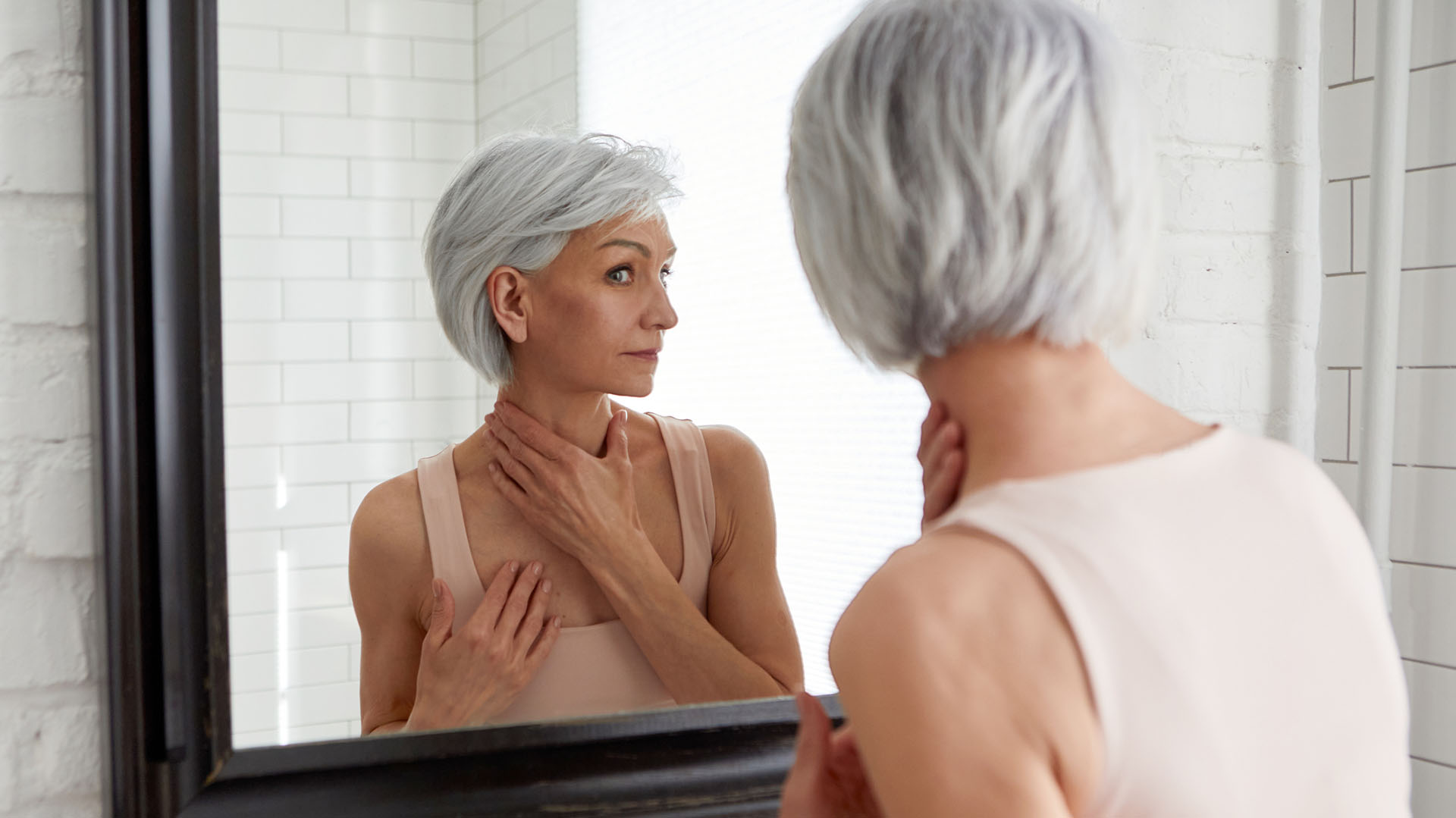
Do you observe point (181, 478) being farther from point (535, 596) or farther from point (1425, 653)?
point (1425, 653)

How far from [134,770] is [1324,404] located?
132 cm

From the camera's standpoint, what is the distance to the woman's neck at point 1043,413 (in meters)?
0.53

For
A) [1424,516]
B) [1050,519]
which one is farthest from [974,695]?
[1424,516]

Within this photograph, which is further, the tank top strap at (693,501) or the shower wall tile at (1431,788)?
the shower wall tile at (1431,788)

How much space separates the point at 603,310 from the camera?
3.11 feet

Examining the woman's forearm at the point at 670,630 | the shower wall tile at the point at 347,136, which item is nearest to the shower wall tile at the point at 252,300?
the shower wall tile at the point at 347,136

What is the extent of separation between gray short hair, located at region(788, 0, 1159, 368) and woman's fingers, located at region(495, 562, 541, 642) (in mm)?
468

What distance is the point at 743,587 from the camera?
101 centimetres

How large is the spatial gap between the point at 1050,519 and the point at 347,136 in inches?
24.6

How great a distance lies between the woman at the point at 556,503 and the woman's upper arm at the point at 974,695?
50cm

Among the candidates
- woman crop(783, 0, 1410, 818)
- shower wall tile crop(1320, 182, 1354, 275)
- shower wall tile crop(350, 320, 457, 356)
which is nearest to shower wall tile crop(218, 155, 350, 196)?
shower wall tile crop(350, 320, 457, 356)

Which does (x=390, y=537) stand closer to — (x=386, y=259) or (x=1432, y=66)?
(x=386, y=259)

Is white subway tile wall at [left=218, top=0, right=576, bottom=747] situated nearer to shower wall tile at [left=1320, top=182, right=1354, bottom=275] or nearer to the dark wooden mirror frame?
the dark wooden mirror frame

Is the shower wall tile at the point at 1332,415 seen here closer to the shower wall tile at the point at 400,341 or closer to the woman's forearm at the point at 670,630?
the woman's forearm at the point at 670,630
